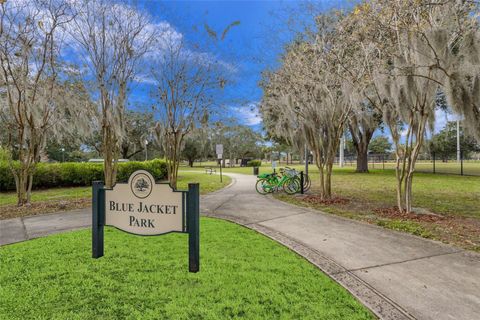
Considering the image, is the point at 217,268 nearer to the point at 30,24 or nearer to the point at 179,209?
the point at 179,209

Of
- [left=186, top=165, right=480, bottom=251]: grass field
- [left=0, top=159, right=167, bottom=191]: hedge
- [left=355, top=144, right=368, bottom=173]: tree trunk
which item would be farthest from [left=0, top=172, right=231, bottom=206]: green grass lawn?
[left=355, top=144, right=368, bottom=173]: tree trunk

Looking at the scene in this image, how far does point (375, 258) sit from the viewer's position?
3.47 m

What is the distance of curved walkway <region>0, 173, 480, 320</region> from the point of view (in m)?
2.42

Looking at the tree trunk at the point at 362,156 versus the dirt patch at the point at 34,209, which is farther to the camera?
the tree trunk at the point at 362,156

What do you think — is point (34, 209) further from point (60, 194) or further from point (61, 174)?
point (61, 174)

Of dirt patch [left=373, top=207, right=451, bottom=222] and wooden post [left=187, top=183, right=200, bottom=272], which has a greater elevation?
wooden post [left=187, top=183, right=200, bottom=272]

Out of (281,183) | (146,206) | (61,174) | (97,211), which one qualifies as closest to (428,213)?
(281,183)

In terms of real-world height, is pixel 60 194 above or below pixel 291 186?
below

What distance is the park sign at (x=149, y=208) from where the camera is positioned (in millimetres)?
2959

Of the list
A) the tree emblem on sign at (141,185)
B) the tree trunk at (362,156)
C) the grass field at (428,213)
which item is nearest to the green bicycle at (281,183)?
the grass field at (428,213)

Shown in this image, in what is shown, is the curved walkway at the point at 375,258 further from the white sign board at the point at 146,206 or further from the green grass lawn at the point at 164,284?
the white sign board at the point at 146,206

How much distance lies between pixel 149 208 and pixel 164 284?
80 cm

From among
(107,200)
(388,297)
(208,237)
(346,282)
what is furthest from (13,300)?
(388,297)

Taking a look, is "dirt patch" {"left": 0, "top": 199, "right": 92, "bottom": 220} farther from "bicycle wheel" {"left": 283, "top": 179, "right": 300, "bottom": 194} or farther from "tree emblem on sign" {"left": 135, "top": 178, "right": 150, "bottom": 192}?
Answer: "bicycle wheel" {"left": 283, "top": 179, "right": 300, "bottom": 194}
